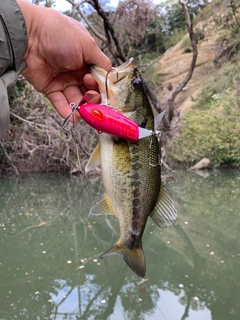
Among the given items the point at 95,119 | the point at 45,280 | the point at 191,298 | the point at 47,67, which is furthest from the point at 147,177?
the point at 45,280

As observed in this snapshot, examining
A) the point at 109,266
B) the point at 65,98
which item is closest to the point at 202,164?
the point at 109,266

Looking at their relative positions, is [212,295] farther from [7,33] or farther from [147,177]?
[7,33]

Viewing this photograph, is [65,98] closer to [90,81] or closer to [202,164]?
[90,81]

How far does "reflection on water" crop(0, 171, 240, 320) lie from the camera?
13.2ft

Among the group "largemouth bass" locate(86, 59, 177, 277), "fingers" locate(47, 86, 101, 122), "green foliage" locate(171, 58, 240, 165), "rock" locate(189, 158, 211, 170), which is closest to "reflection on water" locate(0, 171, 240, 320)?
"fingers" locate(47, 86, 101, 122)

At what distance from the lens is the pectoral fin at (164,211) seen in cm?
158

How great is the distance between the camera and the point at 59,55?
5.52 ft

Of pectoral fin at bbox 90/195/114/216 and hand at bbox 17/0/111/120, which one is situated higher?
hand at bbox 17/0/111/120

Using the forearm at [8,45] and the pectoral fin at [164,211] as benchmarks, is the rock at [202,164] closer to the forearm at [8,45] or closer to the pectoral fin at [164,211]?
the pectoral fin at [164,211]

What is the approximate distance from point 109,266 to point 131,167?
380cm

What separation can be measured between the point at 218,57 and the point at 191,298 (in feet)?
67.0

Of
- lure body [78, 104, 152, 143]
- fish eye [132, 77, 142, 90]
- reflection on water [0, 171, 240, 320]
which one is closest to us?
lure body [78, 104, 152, 143]

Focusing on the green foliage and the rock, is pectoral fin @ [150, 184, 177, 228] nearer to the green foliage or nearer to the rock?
the rock

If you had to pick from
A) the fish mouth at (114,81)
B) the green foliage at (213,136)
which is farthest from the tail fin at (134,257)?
the green foliage at (213,136)
